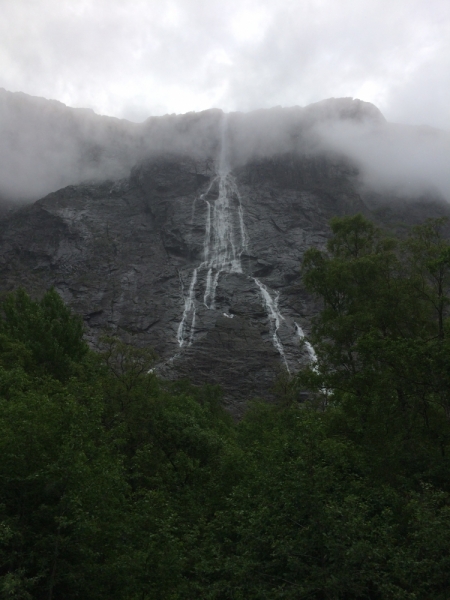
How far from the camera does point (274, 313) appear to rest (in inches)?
3413

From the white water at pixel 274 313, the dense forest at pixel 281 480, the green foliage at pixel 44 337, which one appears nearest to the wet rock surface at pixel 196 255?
the white water at pixel 274 313

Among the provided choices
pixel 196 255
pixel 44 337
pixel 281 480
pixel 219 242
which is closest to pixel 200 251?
pixel 196 255

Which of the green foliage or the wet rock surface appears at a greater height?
the wet rock surface

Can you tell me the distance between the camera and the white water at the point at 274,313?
78.8 metres

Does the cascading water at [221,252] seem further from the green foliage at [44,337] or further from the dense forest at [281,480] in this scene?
the dense forest at [281,480]

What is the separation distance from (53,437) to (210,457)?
36.2 ft

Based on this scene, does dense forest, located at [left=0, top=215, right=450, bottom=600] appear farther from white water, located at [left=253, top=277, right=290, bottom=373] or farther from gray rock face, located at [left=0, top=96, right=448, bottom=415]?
white water, located at [left=253, top=277, right=290, bottom=373]

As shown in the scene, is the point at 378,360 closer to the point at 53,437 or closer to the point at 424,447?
the point at 424,447

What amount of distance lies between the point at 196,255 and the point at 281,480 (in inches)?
3421

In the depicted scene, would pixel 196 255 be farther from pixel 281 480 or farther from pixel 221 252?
pixel 281 480

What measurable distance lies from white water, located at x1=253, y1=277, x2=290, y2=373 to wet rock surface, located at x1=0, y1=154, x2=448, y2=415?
0.71ft

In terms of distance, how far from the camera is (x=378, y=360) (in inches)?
875

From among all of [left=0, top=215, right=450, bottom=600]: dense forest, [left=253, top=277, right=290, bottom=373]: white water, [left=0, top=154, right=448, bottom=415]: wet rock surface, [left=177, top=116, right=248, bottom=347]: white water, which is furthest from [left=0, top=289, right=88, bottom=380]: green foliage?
[left=177, top=116, right=248, bottom=347]: white water

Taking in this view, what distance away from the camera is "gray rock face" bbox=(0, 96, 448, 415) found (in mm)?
79188
